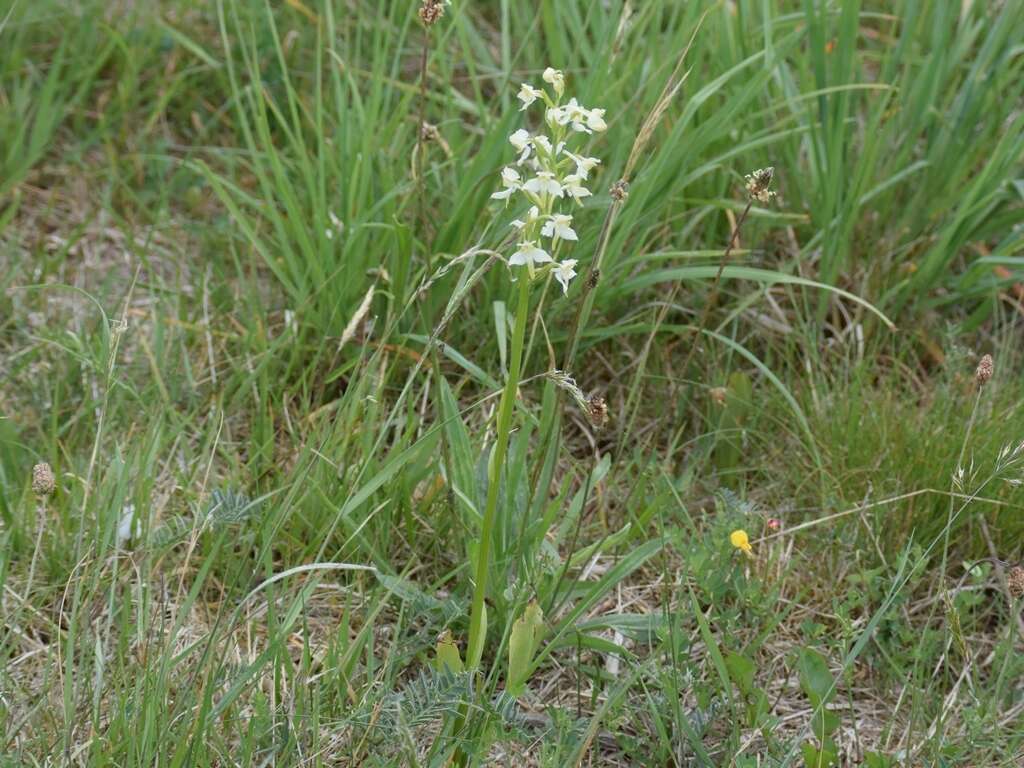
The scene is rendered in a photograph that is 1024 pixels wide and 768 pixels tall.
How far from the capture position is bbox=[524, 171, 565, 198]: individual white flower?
4.42 ft

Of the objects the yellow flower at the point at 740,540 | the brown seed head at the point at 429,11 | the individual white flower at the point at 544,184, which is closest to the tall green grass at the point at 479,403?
the yellow flower at the point at 740,540

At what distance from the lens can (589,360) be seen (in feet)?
7.78

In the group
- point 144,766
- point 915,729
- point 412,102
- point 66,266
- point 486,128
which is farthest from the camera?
point 412,102

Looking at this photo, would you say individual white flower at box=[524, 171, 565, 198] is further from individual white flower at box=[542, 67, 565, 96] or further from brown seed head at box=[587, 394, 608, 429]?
brown seed head at box=[587, 394, 608, 429]

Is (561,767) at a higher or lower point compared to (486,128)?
lower

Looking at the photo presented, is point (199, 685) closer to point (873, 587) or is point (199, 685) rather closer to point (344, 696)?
point (344, 696)

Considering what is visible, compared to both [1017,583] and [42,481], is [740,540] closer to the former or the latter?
[1017,583]

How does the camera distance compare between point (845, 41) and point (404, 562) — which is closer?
point (404, 562)

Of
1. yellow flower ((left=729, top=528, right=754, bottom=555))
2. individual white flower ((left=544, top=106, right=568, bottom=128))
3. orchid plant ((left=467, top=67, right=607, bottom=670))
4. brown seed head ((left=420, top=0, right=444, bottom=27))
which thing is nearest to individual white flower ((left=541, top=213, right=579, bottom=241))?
orchid plant ((left=467, top=67, right=607, bottom=670))

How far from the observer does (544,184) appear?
1.36 m

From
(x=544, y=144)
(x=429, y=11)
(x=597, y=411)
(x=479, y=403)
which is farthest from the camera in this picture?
(x=479, y=403)

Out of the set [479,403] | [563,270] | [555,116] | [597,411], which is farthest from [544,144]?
[479,403]

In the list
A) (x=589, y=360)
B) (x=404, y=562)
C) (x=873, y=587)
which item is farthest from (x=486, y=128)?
(x=873, y=587)

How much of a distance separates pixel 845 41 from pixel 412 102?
983 millimetres
